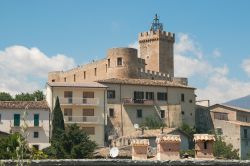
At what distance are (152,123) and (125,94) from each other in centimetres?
440

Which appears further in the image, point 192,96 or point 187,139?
point 192,96

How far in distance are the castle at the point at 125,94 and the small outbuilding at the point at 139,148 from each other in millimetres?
45792

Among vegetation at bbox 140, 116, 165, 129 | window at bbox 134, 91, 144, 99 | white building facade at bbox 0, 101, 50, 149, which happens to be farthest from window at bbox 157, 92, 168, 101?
white building facade at bbox 0, 101, 50, 149

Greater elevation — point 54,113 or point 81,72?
point 81,72

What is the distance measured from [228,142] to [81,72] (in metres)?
23.7

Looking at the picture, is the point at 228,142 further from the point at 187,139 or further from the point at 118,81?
the point at 118,81

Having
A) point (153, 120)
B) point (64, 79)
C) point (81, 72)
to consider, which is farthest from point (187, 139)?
point (64, 79)

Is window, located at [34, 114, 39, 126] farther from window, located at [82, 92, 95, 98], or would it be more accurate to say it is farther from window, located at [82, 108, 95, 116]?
window, located at [82, 92, 95, 98]

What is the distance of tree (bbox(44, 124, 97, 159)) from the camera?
1615 inches

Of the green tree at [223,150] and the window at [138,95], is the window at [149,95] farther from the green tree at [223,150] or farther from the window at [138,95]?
the green tree at [223,150]

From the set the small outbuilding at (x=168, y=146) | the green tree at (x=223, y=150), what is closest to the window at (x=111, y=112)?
the green tree at (x=223, y=150)

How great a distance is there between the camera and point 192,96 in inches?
2763

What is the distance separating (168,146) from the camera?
14477mm

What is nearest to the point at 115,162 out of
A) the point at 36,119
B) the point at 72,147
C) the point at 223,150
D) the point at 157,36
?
the point at 72,147
